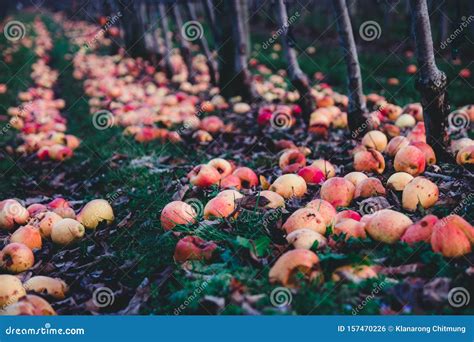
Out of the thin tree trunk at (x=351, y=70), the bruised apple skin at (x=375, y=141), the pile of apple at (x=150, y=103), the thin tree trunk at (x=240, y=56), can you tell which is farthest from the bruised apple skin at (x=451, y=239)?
the thin tree trunk at (x=240, y=56)

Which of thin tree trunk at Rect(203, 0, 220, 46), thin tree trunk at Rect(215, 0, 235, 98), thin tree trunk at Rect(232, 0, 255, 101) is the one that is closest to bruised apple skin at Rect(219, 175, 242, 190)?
thin tree trunk at Rect(232, 0, 255, 101)

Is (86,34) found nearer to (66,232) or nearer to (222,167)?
(222,167)

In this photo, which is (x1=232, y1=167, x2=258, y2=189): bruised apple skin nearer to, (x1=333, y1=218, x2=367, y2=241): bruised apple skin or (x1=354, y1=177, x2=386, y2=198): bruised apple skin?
(x1=354, y1=177, x2=386, y2=198): bruised apple skin

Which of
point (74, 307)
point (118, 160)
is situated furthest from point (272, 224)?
point (118, 160)

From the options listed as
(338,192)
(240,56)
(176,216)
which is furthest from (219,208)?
(240,56)

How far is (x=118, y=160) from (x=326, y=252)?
324 cm

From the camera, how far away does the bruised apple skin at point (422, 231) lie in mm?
2576

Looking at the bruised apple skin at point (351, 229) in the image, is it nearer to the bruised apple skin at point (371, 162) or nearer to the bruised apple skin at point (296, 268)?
the bruised apple skin at point (296, 268)

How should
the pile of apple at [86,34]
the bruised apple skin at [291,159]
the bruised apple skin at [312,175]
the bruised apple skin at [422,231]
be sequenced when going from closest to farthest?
the bruised apple skin at [422,231] < the bruised apple skin at [312,175] < the bruised apple skin at [291,159] < the pile of apple at [86,34]

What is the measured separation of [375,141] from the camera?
14.1 ft

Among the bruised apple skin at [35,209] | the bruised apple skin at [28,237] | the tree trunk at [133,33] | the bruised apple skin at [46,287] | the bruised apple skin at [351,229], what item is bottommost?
the bruised apple skin at [46,287]

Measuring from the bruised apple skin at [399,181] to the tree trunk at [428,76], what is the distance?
1.86 ft

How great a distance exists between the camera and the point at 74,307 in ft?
8.97

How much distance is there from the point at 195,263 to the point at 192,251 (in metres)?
0.07
